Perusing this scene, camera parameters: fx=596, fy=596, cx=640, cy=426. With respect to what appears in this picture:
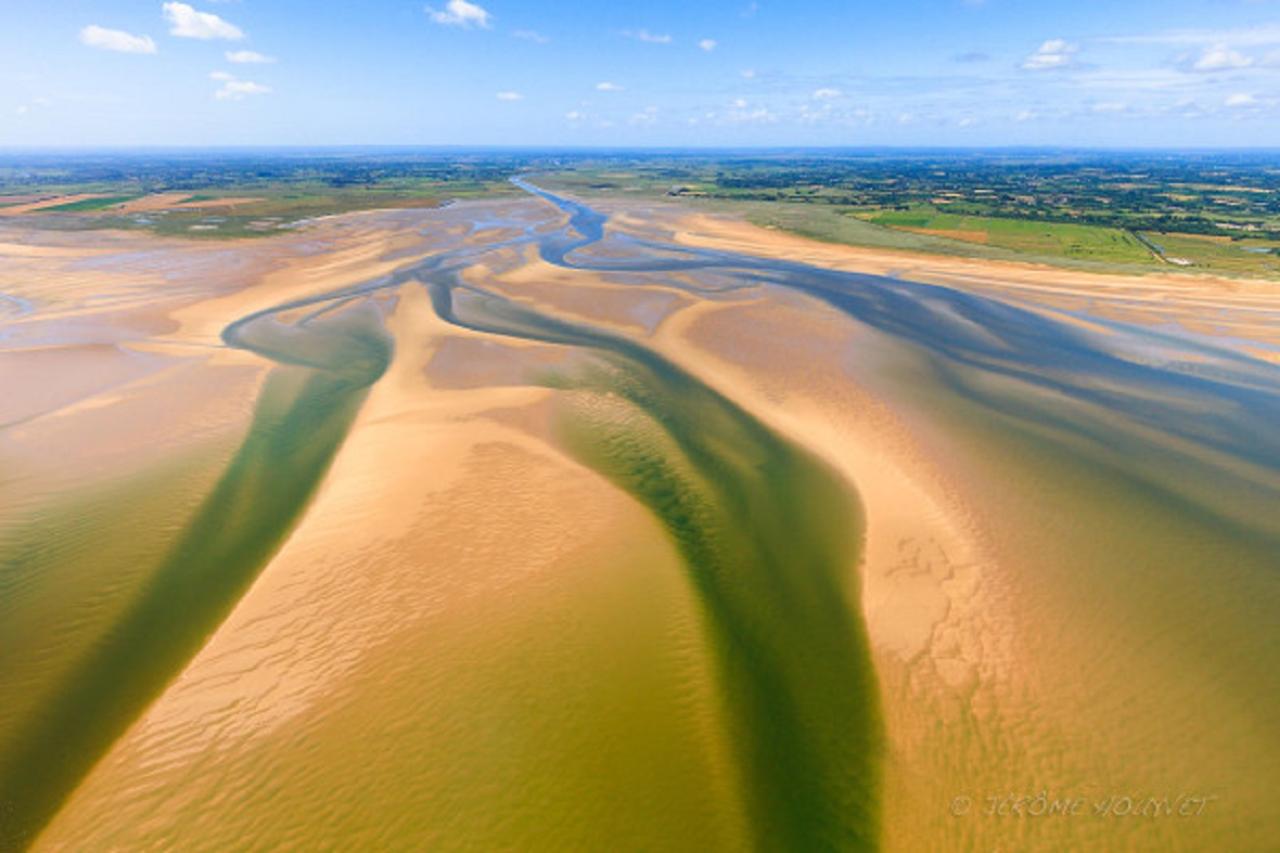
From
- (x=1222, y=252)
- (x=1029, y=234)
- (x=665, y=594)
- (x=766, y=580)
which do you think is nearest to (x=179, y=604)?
(x=665, y=594)

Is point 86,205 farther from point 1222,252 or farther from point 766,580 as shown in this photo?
point 1222,252

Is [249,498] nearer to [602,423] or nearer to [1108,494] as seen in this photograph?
[602,423]

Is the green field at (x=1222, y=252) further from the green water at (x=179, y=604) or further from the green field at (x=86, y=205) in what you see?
the green field at (x=86, y=205)

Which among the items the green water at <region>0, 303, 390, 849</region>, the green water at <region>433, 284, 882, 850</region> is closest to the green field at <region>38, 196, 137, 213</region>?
the green water at <region>0, 303, 390, 849</region>

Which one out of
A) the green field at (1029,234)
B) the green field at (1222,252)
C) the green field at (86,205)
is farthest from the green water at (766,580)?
the green field at (86,205)

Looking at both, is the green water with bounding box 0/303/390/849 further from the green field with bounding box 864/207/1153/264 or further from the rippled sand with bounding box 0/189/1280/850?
the green field with bounding box 864/207/1153/264

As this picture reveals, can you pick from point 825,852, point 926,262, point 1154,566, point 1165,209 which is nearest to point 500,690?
point 825,852
